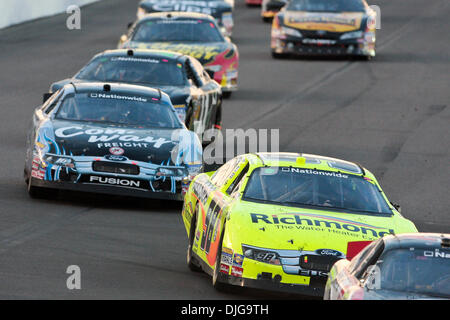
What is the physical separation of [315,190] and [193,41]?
14.1 meters

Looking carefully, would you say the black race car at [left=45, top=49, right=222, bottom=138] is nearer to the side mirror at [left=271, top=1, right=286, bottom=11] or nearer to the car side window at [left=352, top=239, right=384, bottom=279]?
the car side window at [left=352, top=239, right=384, bottom=279]

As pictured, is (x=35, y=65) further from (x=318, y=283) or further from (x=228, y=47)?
(x=318, y=283)

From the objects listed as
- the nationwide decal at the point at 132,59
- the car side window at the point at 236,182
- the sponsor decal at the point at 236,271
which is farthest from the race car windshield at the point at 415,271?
the nationwide decal at the point at 132,59

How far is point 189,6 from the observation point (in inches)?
1316

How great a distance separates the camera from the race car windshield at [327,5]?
3161 centimetres

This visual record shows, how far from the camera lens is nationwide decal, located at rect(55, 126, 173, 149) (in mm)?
14966

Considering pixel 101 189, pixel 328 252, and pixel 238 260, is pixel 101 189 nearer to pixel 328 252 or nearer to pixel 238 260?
pixel 238 260

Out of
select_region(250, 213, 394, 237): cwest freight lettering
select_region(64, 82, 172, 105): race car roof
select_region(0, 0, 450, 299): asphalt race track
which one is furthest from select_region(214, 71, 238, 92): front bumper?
select_region(250, 213, 394, 237): cwest freight lettering

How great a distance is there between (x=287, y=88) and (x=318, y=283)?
686 inches

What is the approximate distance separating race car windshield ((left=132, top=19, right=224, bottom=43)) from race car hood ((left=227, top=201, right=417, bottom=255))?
1459cm

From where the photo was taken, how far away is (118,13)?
40.4 meters

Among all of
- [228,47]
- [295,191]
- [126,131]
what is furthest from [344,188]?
[228,47]

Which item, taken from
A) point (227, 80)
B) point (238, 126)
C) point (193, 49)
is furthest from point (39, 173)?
point (227, 80)

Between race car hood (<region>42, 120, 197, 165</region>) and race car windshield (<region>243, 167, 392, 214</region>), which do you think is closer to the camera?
race car windshield (<region>243, 167, 392, 214</region>)
